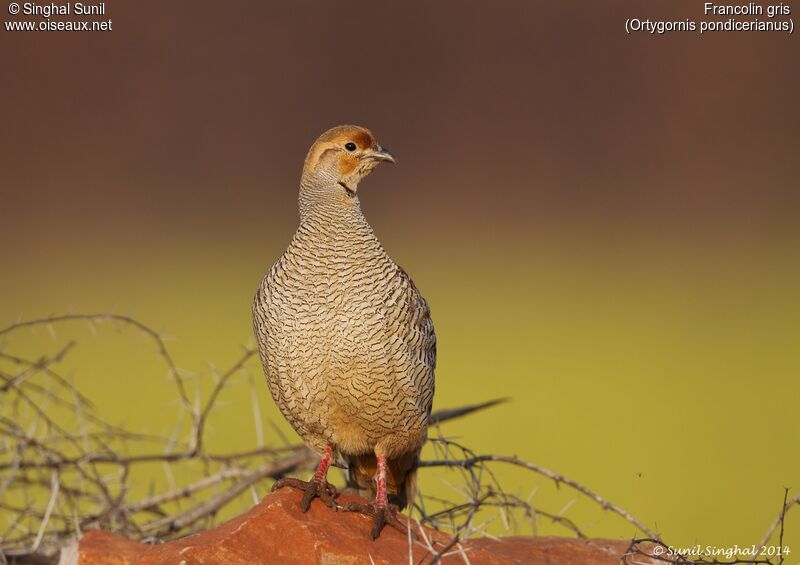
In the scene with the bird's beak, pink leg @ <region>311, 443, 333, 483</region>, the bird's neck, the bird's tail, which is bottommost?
the bird's tail

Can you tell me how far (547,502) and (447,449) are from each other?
129 inches

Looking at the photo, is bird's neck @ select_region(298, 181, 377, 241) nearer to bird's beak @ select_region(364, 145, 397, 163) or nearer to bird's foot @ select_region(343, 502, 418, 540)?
bird's beak @ select_region(364, 145, 397, 163)

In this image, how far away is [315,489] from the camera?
14.4 feet

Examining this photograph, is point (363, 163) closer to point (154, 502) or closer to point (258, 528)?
point (258, 528)

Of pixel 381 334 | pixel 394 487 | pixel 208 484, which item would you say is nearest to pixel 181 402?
pixel 208 484

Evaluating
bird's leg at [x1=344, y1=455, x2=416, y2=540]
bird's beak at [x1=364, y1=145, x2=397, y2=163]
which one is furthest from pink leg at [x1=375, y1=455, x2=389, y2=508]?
bird's beak at [x1=364, y1=145, x2=397, y2=163]

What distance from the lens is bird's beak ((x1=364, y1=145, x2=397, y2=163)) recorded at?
4.75 metres

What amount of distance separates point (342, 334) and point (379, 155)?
834 millimetres

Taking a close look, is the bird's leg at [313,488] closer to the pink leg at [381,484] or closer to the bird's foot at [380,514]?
the bird's foot at [380,514]

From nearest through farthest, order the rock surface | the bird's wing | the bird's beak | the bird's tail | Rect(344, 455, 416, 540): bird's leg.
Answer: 1. the rock surface
2. Rect(344, 455, 416, 540): bird's leg
3. the bird's wing
4. the bird's beak
5. the bird's tail

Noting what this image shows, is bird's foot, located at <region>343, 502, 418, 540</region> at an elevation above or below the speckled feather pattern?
below

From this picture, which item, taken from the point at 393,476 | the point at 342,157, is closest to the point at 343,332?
the point at 342,157

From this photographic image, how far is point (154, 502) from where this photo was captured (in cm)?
563

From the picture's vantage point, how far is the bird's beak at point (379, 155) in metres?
4.75
